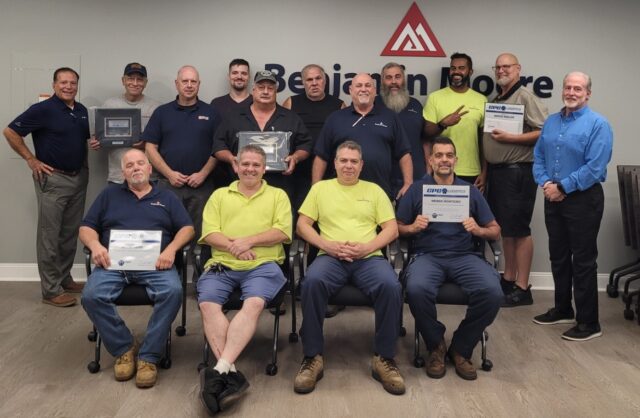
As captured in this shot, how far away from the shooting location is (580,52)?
5.15 meters

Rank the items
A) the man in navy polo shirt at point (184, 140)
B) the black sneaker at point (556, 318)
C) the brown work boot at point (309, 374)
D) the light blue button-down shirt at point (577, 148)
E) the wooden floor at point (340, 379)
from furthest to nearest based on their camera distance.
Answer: the man in navy polo shirt at point (184, 140) → the black sneaker at point (556, 318) → the light blue button-down shirt at point (577, 148) → the brown work boot at point (309, 374) → the wooden floor at point (340, 379)

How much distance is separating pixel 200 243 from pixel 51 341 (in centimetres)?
121

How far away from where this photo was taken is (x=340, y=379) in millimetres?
3275

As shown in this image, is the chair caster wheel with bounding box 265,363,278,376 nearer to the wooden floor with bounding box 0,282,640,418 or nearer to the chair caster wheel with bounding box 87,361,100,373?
the wooden floor with bounding box 0,282,640,418

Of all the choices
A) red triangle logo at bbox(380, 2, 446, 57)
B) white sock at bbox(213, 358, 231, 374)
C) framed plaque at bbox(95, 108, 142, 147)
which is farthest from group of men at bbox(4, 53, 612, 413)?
red triangle logo at bbox(380, 2, 446, 57)

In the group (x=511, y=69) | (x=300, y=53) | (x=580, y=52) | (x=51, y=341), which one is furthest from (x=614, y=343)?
(x=51, y=341)

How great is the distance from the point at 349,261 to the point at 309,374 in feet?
2.24

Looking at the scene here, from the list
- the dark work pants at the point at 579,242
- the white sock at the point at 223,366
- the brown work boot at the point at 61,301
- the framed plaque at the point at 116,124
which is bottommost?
the white sock at the point at 223,366

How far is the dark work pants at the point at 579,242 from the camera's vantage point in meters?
3.87

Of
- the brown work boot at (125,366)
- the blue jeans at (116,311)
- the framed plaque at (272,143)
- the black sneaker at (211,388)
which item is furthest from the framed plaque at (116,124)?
the black sneaker at (211,388)

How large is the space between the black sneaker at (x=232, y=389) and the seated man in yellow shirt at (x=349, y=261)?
297mm

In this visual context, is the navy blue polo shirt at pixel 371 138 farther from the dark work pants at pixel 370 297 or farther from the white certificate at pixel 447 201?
the dark work pants at pixel 370 297

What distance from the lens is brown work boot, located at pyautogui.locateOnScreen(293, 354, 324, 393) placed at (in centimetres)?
309

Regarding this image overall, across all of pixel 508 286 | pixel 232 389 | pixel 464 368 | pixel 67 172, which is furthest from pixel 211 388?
pixel 508 286
